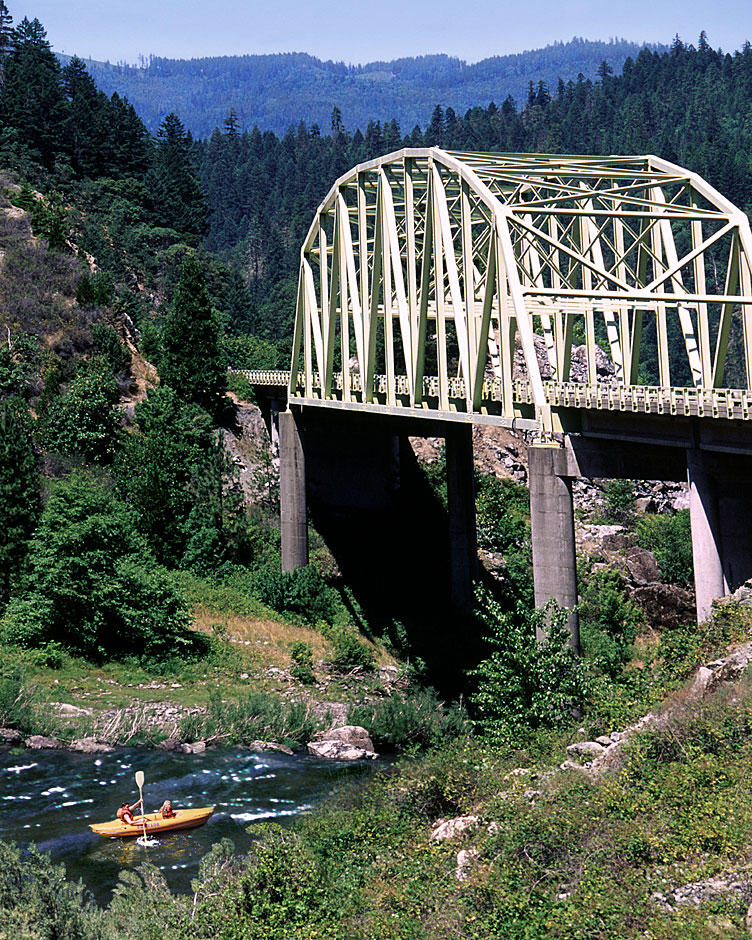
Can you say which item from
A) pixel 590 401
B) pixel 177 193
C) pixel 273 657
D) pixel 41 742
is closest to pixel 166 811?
pixel 41 742

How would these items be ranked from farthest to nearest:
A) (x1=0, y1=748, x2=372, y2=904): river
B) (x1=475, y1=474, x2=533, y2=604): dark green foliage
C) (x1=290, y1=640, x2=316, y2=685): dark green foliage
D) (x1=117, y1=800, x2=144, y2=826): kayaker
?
1. (x1=475, y1=474, x2=533, y2=604): dark green foliage
2. (x1=290, y1=640, x2=316, y2=685): dark green foliage
3. (x1=117, y1=800, x2=144, y2=826): kayaker
4. (x1=0, y1=748, x2=372, y2=904): river

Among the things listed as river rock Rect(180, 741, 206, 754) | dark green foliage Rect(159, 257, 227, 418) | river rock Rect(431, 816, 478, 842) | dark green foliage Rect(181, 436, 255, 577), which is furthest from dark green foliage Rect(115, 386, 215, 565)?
river rock Rect(431, 816, 478, 842)

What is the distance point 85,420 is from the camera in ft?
201

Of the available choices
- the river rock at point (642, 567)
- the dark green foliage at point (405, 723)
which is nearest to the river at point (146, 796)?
the dark green foliage at point (405, 723)

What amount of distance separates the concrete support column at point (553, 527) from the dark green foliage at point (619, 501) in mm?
34026

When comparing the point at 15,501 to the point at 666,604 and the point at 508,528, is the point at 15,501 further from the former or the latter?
the point at 666,604

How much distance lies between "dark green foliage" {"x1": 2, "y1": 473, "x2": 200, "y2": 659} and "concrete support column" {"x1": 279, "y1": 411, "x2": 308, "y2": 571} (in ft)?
36.3

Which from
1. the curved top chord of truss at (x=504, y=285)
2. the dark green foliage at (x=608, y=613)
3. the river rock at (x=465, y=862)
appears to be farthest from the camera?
the dark green foliage at (x=608, y=613)

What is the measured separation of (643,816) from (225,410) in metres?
50.8

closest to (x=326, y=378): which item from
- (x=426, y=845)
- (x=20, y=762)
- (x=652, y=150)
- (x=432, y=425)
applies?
(x=432, y=425)

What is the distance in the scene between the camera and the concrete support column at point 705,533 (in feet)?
115

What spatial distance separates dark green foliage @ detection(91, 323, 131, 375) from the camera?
221 ft

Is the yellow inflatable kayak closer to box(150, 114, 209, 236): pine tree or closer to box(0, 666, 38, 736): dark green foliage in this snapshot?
box(0, 666, 38, 736): dark green foliage

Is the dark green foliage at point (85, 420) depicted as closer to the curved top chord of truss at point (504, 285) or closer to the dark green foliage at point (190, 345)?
the dark green foliage at point (190, 345)
